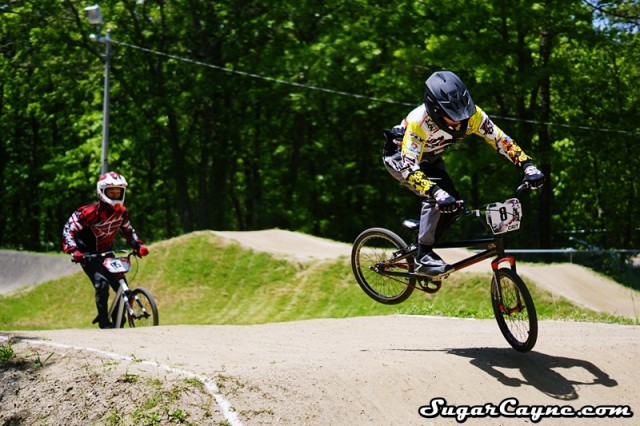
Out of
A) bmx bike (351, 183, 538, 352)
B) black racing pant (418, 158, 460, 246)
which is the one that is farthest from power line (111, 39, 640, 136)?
black racing pant (418, 158, 460, 246)

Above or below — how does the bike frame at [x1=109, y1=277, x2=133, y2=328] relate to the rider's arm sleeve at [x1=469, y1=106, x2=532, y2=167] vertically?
below

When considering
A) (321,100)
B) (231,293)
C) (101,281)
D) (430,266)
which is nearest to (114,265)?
(101,281)

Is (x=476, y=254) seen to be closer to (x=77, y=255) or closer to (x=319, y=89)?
(x=77, y=255)

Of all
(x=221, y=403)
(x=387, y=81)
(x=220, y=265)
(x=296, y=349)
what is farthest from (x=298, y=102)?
(x=221, y=403)

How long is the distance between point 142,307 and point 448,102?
6373 mm

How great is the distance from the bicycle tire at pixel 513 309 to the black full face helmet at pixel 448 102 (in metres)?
1.44

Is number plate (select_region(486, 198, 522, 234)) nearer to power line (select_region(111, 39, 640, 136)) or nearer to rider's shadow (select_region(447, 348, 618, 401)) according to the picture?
rider's shadow (select_region(447, 348, 618, 401))

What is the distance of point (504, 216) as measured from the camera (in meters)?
8.17

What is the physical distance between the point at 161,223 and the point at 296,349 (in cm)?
4643

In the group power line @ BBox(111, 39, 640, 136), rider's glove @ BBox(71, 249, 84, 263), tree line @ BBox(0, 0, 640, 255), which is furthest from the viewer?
power line @ BBox(111, 39, 640, 136)

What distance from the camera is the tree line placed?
28812 millimetres

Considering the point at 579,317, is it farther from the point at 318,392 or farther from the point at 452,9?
the point at 452,9

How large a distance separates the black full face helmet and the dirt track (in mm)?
2169

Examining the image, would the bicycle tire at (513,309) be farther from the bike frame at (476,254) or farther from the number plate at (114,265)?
the number plate at (114,265)
